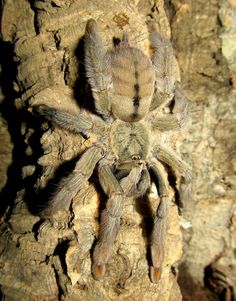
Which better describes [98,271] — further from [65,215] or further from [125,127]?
[125,127]

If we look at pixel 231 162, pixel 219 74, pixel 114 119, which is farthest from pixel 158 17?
pixel 231 162

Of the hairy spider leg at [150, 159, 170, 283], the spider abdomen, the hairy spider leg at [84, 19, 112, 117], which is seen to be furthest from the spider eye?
the hairy spider leg at [84, 19, 112, 117]

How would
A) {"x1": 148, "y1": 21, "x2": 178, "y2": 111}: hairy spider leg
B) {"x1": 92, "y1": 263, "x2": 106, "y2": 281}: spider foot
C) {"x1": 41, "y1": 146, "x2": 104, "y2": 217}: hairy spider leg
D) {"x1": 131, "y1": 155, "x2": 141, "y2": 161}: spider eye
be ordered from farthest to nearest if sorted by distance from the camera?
{"x1": 131, "y1": 155, "x2": 141, "y2": 161}: spider eye < {"x1": 148, "y1": 21, "x2": 178, "y2": 111}: hairy spider leg < {"x1": 41, "y1": 146, "x2": 104, "y2": 217}: hairy spider leg < {"x1": 92, "y1": 263, "x2": 106, "y2": 281}: spider foot

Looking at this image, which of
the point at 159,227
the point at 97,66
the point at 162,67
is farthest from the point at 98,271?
the point at 162,67

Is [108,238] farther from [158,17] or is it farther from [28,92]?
[158,17]

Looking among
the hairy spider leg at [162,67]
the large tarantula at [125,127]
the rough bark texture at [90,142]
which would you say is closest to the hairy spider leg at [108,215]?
the large tarantula at [125,127]

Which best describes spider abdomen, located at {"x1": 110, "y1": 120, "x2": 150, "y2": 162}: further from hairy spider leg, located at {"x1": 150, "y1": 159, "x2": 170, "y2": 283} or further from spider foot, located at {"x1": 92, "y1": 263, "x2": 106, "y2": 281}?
spider foot, located at {"x1": 92, "y1": 263, "x2": 106, "y2": 281}

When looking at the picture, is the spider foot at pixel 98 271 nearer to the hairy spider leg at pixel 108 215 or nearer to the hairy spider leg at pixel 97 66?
the hairy spider leg at pixel 108 215
